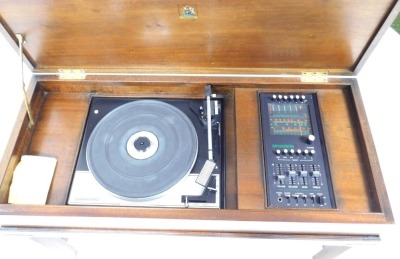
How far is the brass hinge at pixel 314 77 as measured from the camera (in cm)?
129

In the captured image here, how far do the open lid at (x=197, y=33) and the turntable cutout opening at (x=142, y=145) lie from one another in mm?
247

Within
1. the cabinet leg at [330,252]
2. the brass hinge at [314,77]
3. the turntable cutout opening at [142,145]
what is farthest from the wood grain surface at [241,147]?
the cabinet leg at [330,252]

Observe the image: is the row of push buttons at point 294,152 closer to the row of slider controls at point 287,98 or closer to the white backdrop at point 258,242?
the row of slider controls at point 287,98

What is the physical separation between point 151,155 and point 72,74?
0.44 meters

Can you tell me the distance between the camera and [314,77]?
51.0 inches

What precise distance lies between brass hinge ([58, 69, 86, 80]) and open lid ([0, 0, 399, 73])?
18mm

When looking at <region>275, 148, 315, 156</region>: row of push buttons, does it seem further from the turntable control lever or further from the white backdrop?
→ the white backdrop

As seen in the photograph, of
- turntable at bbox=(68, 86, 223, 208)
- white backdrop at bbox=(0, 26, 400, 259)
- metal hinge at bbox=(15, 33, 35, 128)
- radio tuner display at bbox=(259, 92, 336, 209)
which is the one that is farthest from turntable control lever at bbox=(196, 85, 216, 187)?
metal hinge at bbox=(15, 33, 35, 128)

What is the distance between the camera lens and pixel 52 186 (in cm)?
119

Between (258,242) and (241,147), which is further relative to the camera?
(258,242)

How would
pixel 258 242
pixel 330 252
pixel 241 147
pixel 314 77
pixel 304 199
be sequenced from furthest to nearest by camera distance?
pixel 258 242, pixel 330 252, pixel 314 77, pixel 241 147, pixel 304 199

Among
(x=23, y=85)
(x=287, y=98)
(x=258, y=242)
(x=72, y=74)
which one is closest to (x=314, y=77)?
(x=287, y=98)

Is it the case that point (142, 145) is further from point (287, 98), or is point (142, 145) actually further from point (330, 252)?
point (330, 252)

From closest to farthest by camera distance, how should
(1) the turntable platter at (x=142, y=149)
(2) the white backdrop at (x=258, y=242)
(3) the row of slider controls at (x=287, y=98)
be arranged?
1. (1) the turntable platter at (x=142, y=149)
2. (3) the row of slider controls at (x=287, y=98)
3. (2) the white backdrop at (x=258, y=242)
